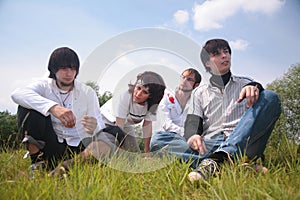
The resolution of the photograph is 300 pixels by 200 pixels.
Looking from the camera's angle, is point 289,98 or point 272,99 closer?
point 272,99

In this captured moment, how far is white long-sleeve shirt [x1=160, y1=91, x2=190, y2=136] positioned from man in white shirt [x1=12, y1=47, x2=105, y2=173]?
1.46 feet

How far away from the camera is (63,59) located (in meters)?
1.71

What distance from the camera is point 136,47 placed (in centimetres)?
175

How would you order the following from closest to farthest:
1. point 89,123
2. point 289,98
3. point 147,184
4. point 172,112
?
1. point 147,184
2. point 89,123
3. point 172,112
4. point 289,98

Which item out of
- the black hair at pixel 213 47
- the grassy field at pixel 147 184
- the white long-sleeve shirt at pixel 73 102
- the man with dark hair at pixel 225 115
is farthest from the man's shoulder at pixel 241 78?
the white long-sleeve shirt at pixel 73 102

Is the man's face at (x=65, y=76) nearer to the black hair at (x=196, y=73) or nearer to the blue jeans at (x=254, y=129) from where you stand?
the black hair at (x=196, y=73)

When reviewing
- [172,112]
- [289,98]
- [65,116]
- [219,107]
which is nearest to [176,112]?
[172,112]

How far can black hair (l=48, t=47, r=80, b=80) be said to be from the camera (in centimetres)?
171

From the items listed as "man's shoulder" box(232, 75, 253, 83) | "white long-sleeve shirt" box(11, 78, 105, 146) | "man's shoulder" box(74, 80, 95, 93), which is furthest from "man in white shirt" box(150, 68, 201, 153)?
"man's shoulder" box(74, 80, 95, 93)

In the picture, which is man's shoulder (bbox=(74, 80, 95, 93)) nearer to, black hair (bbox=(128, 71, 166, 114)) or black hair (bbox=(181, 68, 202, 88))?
black hair (bbox=(128, 71, 166, 114))

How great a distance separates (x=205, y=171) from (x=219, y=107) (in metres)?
0.59

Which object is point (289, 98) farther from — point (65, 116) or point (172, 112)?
point (65, 116)

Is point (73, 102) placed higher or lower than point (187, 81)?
lower

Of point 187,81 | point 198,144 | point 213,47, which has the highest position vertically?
point 213,47
